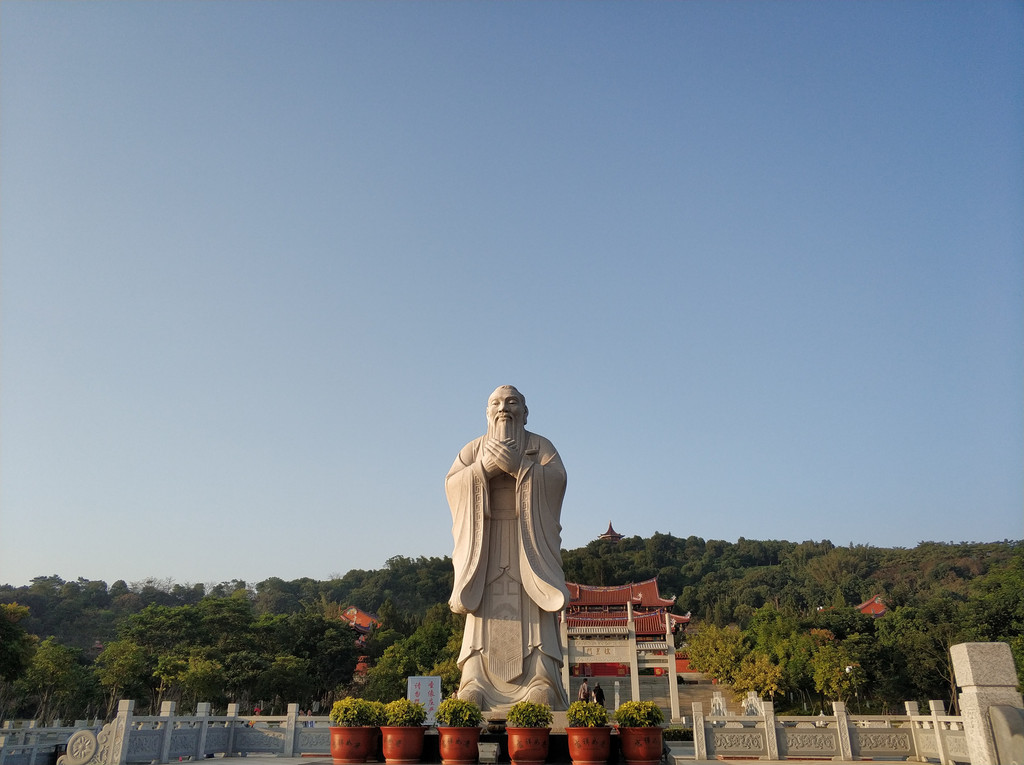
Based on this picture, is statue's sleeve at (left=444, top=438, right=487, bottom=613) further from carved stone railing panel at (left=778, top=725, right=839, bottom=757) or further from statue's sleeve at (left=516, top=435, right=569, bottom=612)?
carved stone railing panel at (left=778, top=725, right=839, bottom=757)

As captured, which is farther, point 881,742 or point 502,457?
point 881,742

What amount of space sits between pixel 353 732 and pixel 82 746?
4.04m

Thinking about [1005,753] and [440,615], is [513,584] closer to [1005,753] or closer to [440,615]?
[1005,753]

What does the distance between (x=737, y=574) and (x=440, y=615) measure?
46.6 m

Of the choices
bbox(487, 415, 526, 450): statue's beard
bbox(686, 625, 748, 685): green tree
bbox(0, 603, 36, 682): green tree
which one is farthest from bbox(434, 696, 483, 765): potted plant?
bbox(686, 625, 748, 685): green tree

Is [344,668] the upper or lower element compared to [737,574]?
lower

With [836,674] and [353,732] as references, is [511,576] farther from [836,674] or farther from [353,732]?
[836,674]

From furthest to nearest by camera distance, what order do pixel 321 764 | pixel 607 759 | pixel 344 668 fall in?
pixel 344 668
pixel 321 764
pixel 607 759

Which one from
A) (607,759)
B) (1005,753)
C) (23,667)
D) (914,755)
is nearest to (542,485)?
(607,759)

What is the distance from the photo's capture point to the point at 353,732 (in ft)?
27.5

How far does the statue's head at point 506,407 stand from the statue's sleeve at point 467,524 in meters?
0.46

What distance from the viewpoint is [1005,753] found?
6.13 meters

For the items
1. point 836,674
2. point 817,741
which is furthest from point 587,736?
point 836,674

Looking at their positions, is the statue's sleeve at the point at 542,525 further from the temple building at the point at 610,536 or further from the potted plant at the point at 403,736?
the temple building at the point at 610,536
